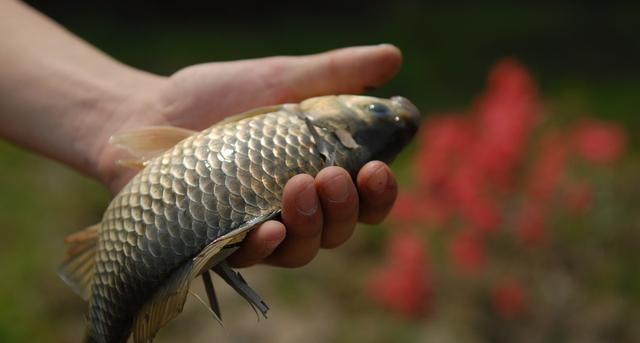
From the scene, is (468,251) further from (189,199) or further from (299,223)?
(189,199)

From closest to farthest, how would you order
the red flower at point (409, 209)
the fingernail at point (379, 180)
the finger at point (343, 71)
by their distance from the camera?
the fingernail at point (379, 180)
the finger at point (343, 71)
the red flower at point (409, 209)

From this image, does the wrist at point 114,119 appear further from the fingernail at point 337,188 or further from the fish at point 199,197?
the fingernail at point 337,188

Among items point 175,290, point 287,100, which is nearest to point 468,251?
point 287,100

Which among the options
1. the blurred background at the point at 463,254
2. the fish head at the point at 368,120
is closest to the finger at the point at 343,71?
the fish head at the point at 368,120

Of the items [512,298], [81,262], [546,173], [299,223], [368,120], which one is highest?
[368,120]

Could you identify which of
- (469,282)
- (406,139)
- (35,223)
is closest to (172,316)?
(406,139)

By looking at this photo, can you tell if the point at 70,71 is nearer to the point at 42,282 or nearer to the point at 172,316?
the point at 172,316
